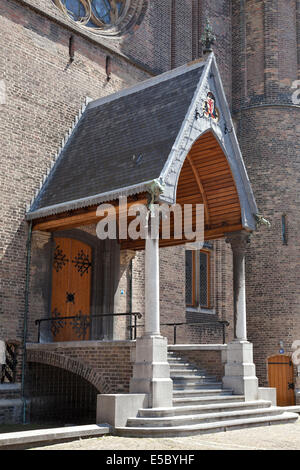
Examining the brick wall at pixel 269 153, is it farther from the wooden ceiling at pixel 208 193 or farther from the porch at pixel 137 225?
the wooden ceiling at pixel 208 193

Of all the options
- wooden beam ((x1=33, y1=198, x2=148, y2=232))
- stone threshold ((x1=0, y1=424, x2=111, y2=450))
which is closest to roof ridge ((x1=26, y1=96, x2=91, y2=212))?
wooden beam ((x1=33, y1=198, x2=148, y2=232))

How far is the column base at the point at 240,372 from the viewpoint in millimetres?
13148

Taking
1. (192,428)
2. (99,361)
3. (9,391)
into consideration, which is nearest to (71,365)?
(99,361)

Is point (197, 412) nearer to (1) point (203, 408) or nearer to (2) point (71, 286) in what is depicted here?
(1) point (203, 408)

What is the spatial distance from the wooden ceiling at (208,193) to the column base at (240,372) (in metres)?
2.70

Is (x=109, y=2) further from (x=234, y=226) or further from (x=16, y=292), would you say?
(x=16, y=292)

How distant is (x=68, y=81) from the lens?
1560 cm

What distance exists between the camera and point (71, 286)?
1491 cm

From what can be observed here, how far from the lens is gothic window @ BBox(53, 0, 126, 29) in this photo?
1684 cm

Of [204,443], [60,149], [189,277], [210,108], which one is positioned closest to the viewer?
[204,443]

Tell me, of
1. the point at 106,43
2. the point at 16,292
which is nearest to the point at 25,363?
the point at 16,292

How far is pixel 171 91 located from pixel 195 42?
25.1ft

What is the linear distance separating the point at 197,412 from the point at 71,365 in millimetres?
2682

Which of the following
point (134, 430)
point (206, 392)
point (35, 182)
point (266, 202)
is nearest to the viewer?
point (134, 430)
